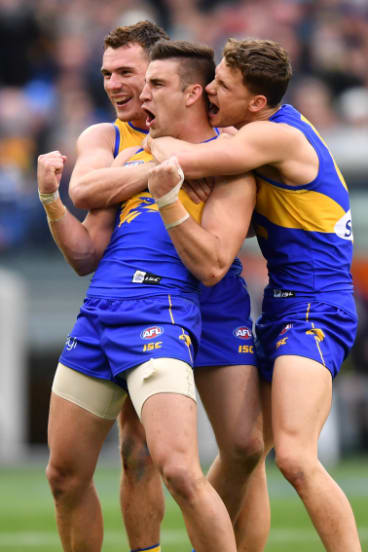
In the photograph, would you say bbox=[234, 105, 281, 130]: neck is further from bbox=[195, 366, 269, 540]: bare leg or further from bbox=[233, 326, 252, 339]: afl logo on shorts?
bbox=[195, 366, 269, 540]: bare leg

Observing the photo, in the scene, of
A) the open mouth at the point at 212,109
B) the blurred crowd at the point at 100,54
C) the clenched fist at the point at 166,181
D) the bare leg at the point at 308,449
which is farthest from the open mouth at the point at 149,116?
the blurred crowd at the point at 100,54

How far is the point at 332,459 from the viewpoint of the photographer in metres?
11.3

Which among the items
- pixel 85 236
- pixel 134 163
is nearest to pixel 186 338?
pixel 85 236

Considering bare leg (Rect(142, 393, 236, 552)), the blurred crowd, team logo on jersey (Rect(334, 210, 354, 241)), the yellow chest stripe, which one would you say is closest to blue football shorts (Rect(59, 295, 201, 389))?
bare leg (Rect(142, 393, 236, 552))

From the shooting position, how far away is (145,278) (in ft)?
15.3

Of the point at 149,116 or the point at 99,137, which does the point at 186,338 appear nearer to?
the point at 149,116

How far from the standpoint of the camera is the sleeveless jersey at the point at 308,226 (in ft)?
15.7

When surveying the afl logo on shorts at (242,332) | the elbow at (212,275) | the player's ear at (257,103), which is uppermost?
the player's ear at (257,103)

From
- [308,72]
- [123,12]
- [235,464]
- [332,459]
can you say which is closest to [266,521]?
[235,464]

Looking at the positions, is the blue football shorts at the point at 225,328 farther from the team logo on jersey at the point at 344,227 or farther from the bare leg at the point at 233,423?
the team logo on jersey at the point at 344,227

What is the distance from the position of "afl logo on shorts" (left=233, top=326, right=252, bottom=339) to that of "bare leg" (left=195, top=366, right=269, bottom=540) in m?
0.15

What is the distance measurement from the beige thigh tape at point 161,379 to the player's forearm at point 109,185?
808 mm

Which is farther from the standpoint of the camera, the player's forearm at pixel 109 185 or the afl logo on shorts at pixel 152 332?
the player's forearm at pixel 109 185

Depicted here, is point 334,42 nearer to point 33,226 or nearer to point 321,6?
point 321,6
